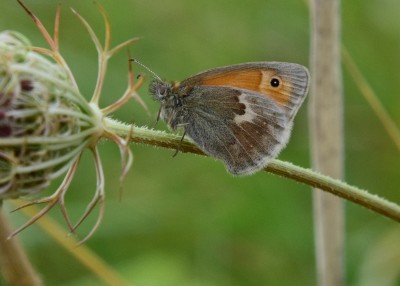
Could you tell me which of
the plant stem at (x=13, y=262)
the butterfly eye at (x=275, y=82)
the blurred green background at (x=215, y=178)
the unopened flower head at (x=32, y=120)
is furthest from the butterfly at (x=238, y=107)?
the blurred green background at (x=215, y=178)

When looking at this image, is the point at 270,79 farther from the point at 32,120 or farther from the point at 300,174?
the point at 32,120

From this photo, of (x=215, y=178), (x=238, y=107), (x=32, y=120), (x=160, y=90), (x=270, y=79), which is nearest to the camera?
(x=32, y=120)

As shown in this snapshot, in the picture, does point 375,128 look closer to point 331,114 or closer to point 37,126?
point 331,114

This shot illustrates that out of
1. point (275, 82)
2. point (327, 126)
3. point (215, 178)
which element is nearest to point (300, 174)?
point (275, 82)

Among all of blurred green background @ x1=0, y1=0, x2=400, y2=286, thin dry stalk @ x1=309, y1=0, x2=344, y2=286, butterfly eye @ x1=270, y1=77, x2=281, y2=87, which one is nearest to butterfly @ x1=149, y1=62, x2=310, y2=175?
butterfly eye @ x1=270, y1=77, x2=281, y2=87

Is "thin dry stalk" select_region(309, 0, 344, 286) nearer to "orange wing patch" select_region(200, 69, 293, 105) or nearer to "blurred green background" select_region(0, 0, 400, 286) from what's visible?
"orange wing patch" select_region(200, 69, 293, 105)

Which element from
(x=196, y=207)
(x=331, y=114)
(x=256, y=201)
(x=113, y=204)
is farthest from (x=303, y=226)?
(x=331, y=114)
